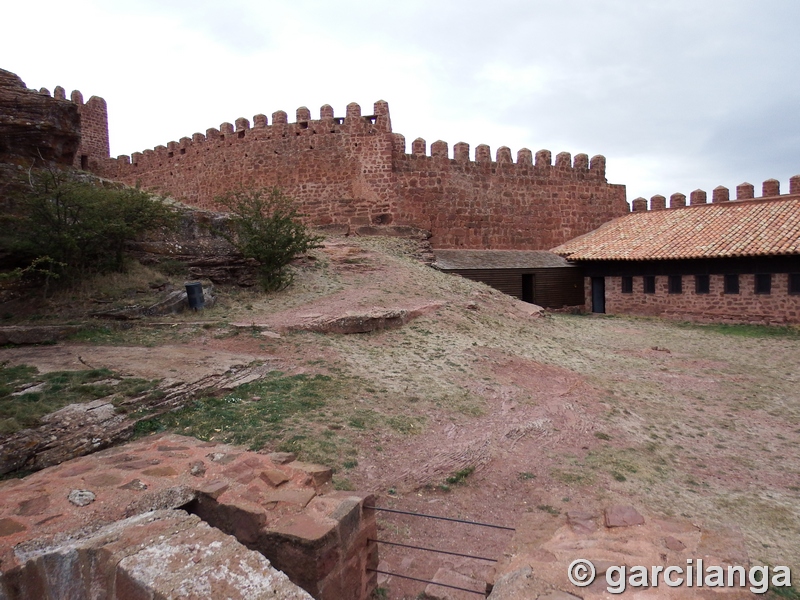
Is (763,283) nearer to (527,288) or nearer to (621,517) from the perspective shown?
(527,288)

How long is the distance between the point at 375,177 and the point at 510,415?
537 inches

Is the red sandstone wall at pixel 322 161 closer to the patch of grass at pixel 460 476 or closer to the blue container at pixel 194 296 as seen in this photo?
the blue container at pixel 194 296

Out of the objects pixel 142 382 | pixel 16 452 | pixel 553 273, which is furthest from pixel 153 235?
pixel 553 273

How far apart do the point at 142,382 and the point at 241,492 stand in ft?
9.89

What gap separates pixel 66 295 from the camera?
986cm

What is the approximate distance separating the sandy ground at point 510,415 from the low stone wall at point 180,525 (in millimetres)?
814

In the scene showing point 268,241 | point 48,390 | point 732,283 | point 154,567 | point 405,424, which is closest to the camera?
point 154,567

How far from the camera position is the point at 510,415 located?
25.3 feet

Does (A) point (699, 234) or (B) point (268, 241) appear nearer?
(B) point (268, 241)

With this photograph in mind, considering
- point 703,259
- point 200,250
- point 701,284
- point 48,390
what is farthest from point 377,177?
point 48,390

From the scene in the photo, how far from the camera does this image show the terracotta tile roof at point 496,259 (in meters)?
19.6

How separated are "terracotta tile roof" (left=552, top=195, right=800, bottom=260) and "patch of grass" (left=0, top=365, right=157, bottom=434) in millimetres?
19115

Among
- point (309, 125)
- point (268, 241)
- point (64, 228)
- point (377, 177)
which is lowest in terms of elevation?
point (268, 241)

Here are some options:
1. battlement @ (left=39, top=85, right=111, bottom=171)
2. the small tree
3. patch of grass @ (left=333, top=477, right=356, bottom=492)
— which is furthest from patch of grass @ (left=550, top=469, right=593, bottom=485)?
battlement @ (left=39, top=85, right=111, bottom=171)
